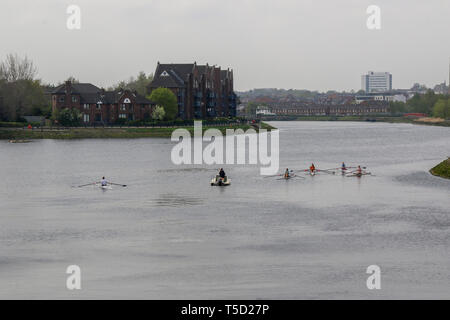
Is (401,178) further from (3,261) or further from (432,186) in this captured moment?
(3,261)

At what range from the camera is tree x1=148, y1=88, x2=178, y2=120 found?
7047 inches

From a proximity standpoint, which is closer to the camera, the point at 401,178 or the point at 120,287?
the point at 120,287

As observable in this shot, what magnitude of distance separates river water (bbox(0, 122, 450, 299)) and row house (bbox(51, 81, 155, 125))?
303 ft

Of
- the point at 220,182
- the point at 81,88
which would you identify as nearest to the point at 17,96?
the point at 81,88

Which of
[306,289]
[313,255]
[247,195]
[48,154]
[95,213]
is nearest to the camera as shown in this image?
[306,289]

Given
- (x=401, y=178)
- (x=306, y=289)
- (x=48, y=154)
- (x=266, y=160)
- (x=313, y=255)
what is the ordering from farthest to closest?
(x=48, y=154) → (x=266, y=160) → (x=401, y=178) → (x=313, y=255) → (x=306, y=289)

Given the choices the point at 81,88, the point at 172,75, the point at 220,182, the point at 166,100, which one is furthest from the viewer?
the point at 172,75

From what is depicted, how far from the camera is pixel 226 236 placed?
45.4 meters

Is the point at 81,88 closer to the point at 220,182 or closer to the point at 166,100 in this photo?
the point at 166,100

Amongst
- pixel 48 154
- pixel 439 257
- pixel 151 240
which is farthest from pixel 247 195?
pixel 48 154

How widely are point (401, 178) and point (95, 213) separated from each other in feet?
122

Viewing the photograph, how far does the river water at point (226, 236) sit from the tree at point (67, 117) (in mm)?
86331

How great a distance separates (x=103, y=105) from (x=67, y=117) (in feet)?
33.0
